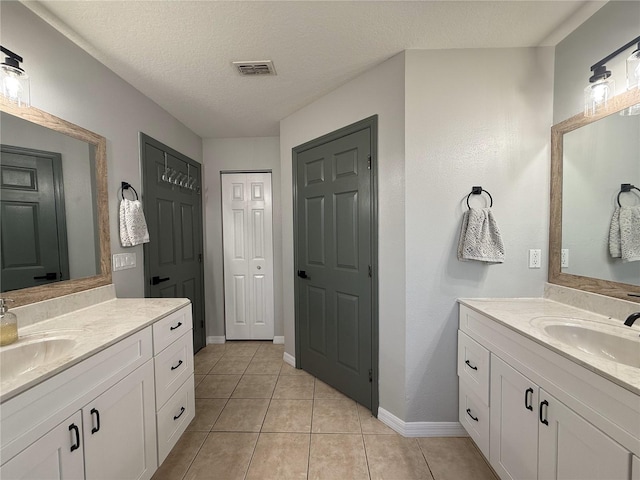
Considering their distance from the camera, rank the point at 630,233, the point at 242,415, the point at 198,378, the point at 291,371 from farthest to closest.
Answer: the point at 291,371, the point at 198,378, the point at 242,415, the point at 630,233

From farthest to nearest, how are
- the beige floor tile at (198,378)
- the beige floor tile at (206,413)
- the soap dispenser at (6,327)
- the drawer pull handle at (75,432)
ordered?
the beige floor tile at (198,378)
the beige floor tile at (206,413)
the soap dispenser at (6,327)
the drawer pull handle at (75,432)

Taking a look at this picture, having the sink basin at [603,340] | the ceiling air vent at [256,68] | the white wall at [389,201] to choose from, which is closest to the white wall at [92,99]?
the ceiling air vent at [256,68]

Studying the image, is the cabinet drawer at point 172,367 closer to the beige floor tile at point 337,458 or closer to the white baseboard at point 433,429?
the beige floor tile at point 337,458

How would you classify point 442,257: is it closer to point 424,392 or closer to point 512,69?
point 424,392

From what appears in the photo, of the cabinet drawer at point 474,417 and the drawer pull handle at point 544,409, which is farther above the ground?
the drawer pull handle at point 544,409

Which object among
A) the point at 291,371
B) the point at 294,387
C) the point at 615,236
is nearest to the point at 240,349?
the point at 291,371

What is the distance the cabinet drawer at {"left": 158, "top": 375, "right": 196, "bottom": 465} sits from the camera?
1.38m

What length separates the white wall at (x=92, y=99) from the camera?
129 cm

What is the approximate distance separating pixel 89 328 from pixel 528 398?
1983 mm

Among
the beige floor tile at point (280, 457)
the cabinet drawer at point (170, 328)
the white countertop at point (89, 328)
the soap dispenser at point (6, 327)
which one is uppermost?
the soap dispenser at point (6, 327)

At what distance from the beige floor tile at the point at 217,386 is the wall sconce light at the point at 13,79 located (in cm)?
221

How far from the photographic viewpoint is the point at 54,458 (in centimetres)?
85

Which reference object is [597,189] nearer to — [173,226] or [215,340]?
[173,226]

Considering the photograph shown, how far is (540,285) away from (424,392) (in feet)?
3.29
